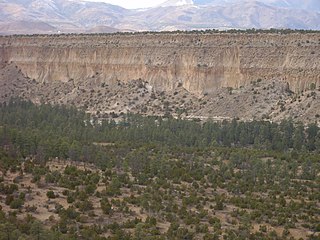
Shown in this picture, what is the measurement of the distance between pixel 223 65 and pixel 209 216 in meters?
41.1

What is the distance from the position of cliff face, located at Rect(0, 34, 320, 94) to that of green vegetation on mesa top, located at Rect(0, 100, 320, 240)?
12747mm

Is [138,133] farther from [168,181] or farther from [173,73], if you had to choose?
[173,73]

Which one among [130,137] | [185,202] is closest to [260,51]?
[130,137]

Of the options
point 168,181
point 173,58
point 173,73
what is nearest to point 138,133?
point 168,181

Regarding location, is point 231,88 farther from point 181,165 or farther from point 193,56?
point 181,165

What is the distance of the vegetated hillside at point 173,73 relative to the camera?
65375 mm

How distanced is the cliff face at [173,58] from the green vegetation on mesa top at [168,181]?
12.7m

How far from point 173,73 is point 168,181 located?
3688cm

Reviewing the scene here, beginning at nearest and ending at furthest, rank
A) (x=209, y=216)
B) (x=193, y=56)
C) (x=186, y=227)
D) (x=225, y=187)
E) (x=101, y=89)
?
(x=186, y=227), (x=209, y=216), (x=225, y=187), (x=193, y=56), (x=101, y=89)

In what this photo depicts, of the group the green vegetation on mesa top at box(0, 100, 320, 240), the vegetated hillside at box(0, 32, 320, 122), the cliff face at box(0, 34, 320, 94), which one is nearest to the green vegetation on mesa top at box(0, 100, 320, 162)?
the green vegetation on mesa top at box(0, 100, 320, 240)

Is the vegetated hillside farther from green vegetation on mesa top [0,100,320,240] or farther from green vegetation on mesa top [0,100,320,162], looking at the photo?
green vegetation on mesa top [0,100,320,240]

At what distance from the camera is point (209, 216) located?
108ft

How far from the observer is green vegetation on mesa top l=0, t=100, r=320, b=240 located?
29.9 metres

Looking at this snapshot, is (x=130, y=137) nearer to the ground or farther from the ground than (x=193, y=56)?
nearer to the ground
